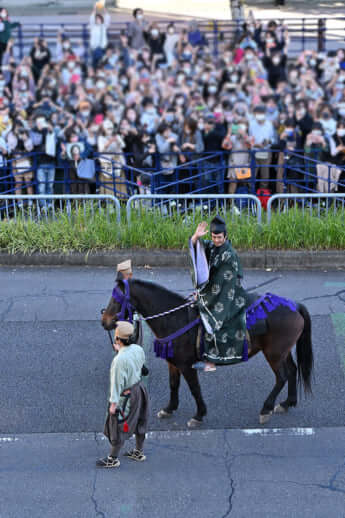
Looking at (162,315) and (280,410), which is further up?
(162,315)

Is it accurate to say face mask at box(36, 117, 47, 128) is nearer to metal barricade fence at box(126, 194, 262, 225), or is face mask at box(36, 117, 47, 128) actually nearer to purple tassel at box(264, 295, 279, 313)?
metal barricade fence at box(126, 194, 262, 225)

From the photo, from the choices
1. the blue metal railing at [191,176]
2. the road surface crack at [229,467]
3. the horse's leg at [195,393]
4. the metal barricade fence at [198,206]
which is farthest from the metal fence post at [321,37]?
the road surface crack at [229,467]

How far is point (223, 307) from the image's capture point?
7.15 meters

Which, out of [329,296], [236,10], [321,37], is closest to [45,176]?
[329,296]

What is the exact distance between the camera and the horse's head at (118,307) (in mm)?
6879

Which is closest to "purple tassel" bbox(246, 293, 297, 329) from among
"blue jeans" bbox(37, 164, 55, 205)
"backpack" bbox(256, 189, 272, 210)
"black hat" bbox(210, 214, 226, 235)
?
"black hat" bbox(210, 214, 226, 235)

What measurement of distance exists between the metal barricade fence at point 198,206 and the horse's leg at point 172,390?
554cm

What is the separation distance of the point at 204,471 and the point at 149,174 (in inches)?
322

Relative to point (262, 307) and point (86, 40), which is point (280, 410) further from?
point (86, 40)

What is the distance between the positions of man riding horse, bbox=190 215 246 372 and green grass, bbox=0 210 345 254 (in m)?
5.21

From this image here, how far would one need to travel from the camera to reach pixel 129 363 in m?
6.47

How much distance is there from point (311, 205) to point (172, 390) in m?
6.16

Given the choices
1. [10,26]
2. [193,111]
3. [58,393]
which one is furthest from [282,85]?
[58,393]

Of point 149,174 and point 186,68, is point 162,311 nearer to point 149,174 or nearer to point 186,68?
point 149,174
